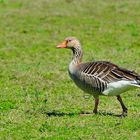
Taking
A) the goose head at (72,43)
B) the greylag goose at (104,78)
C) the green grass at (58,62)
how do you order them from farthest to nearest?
the goose head at (72,43), the greylag goose at (104,78), the green grass at (58,62)

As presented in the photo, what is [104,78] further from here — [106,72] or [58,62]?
[58,62]

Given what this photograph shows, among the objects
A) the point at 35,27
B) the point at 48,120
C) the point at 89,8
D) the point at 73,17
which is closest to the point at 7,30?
the point at 35,27

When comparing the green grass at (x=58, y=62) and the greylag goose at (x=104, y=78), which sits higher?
the greylag goose at (x=104, y=78)

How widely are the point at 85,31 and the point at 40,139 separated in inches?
567

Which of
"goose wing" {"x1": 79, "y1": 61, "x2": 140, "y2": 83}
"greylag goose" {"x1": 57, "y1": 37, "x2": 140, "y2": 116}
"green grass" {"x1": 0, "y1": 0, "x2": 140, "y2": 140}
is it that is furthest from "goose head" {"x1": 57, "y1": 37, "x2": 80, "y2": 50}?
"green grass" {"x1": 0, "y1": 0, "x2": 140, "y2": 140}

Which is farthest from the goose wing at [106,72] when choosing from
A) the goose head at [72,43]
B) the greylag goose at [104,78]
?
the goose head at [72,43]

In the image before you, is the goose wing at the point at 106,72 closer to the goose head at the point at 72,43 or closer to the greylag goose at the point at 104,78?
the greylag goose at the point at 104,78

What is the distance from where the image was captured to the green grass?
422 inches

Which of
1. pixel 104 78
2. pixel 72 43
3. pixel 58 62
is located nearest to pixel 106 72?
pixel 104 78

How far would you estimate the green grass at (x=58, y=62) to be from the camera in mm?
10711

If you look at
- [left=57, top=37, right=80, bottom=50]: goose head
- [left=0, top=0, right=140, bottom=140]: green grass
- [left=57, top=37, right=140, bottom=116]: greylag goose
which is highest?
[left=57, top=37, right=80, bottom=50]: goose head

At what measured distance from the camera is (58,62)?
18344 millimetres

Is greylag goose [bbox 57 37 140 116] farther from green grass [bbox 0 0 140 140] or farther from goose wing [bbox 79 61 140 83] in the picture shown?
green grass [bbox 0 0 140 140]

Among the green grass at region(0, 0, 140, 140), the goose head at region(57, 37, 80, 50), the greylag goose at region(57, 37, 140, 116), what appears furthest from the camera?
the goose head at region(57, 37, 80, 50)
